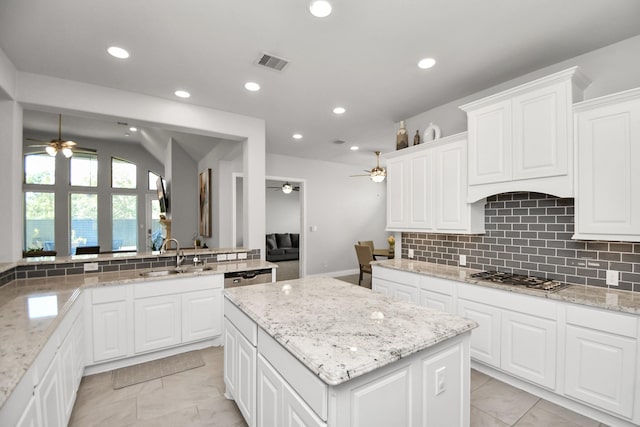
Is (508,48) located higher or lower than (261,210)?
higher

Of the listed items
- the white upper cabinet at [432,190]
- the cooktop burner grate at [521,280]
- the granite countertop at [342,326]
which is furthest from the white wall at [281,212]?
the granite countertop at [342,326]

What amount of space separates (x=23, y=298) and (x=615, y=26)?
467cm

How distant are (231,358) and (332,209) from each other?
5.11 m

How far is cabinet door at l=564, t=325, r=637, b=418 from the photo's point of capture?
1.80 meters

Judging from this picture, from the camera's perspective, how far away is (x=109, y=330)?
259cm

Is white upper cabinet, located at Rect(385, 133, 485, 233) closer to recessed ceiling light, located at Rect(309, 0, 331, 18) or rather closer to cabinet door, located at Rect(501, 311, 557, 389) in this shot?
cabinet door, located at Rect(501, 311, 557, 389)

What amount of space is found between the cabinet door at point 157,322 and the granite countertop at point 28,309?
0.23 metres

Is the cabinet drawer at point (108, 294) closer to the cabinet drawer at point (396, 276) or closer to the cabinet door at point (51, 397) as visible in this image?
the cabinet door at point (51, 397)

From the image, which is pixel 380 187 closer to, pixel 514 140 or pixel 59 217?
pixel 514 140

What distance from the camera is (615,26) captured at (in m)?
2.04

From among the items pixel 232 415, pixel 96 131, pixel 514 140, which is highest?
pixel 96 131

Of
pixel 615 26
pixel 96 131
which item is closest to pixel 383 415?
pixel 615 26

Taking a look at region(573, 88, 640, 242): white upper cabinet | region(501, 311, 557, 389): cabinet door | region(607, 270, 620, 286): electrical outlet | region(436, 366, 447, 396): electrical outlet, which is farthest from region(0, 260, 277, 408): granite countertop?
region(607, 270, 620, 286): electrical outlet

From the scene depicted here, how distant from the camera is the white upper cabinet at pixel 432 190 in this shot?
295cm
